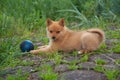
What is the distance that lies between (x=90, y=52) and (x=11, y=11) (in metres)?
3.57

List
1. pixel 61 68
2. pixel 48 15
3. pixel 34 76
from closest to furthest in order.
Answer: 1. pixel 34 76
2. pixel 61 68
3. pixel 48 15

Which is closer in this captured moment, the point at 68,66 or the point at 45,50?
the point at 68,66

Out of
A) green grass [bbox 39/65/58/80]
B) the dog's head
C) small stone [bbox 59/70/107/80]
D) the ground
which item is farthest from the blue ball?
small stone [bbox 59/70/107/80]

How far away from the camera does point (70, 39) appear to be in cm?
705

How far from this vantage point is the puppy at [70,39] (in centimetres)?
686

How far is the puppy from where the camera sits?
686cm

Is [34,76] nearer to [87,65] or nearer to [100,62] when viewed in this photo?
[87,65]

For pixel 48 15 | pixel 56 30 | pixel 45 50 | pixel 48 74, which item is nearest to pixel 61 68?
pixel 48 74

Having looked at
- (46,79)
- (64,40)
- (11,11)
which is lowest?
(46,79)

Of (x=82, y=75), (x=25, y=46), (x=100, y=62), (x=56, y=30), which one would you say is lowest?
(x=82, y=75)

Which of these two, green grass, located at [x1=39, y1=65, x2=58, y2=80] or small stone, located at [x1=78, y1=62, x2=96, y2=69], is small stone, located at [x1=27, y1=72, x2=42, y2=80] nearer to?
green grass, located at [x1=39, y1=65, x2=58, y2=80]

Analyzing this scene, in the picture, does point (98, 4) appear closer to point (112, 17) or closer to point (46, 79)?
point (112, 17)

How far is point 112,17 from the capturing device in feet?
31.3

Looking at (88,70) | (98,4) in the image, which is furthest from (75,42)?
(98,4)
